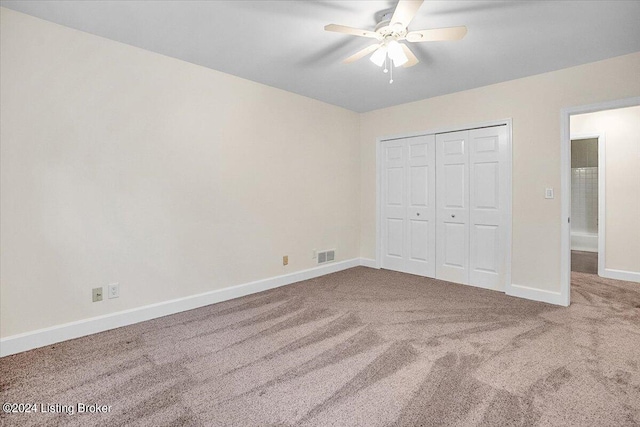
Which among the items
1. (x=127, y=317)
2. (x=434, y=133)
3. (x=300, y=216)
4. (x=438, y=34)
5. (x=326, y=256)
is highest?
(x=438, y=34)

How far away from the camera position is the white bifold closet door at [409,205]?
4367mm

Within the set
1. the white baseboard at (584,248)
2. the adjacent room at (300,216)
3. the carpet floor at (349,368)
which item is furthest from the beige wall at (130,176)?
the white baseboard at (584,248)

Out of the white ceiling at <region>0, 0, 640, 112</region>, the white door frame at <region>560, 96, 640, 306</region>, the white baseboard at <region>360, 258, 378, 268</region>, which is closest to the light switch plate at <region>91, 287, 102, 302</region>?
the white ceiling at <region>0, 0, 640, 112</region>

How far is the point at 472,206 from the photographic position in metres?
3.96

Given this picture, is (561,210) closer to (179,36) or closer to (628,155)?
(628,155)

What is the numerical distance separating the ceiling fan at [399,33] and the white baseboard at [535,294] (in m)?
2.73

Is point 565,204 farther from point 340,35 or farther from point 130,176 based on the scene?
point 130,176

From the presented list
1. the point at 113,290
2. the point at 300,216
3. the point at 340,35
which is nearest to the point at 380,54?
the point at 340,35

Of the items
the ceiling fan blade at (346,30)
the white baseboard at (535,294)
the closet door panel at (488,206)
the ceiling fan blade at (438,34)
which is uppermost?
the ceiling fan blade at (346,30)

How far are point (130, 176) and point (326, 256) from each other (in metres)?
2.68

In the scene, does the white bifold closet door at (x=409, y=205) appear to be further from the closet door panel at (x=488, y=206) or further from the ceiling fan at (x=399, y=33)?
the ceiling fan at (x=399, y=33)

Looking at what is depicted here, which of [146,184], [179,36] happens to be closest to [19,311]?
[146,184]

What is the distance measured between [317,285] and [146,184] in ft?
7.31

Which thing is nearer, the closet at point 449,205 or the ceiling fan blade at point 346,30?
the ceiling fan blade at point 346,30
